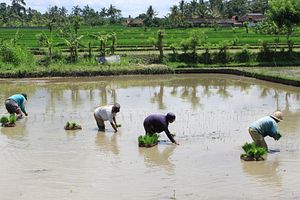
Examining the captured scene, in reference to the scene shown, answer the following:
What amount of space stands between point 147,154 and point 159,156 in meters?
0.31

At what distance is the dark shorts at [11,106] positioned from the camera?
14.4 metres

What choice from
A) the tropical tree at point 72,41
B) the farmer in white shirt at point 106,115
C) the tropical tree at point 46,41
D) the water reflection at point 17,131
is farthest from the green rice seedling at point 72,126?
the tropical tree at point 46,41

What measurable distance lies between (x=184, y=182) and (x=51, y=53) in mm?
24540

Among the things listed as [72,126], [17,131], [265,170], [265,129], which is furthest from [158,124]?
[17,131]

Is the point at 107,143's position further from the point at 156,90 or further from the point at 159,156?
the point at 156,90

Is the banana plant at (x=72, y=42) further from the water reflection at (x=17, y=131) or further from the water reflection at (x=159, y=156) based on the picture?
the water reflection at (x=159, y=156)

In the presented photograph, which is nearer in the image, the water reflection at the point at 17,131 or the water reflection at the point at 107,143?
the water reflection at the point at 107,143

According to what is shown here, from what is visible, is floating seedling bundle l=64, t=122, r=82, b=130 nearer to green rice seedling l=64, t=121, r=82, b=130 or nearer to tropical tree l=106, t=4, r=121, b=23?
green rice seedling l=64, t=121, r=82, b=130

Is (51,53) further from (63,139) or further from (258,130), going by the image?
(258,130)

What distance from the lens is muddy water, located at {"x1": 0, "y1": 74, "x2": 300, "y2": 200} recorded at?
26.9 feet

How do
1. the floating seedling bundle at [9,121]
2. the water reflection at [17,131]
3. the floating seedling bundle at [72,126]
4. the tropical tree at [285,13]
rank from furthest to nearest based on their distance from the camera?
the tropical tree at [285,13], the floating seedling bundle at [9,121], the floating seedling bundle at [72,126], the water reflection at [17,131]

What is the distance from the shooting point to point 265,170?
30.5ft

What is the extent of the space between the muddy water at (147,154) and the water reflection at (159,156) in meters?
0.02

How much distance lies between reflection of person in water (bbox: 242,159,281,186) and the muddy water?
0.02 m
